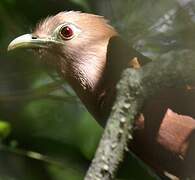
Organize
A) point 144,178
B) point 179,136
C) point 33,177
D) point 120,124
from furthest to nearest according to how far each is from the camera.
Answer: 1. point 33,177
2. point 144,178
3. point 179,136
4. point 120,124

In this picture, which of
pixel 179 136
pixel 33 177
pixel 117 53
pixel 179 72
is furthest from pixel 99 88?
pixel 179 72

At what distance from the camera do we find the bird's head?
15.9ft

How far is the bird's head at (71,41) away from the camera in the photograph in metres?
4.86

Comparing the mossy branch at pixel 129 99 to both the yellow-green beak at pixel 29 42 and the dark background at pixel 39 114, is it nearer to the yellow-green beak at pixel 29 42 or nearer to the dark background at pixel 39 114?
the dark background at pixel 39 114

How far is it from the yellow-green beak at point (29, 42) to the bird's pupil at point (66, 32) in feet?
0.35

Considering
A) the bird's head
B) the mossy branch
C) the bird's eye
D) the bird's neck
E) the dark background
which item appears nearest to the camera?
the mossy branch

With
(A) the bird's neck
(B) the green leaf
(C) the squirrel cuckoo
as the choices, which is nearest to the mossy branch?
(C) the squirrel cuckoo

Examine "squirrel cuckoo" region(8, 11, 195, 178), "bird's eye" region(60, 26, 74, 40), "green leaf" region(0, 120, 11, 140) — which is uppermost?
"bird's eye" region(60, 26, 74, 40)

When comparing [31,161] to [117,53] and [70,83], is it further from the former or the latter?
[117,53]

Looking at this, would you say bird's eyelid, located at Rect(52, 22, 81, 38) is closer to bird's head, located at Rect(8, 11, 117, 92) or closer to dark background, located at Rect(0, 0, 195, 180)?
bird's head, located at Rect(8, 11, 117, 92)

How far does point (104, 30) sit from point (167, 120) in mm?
768

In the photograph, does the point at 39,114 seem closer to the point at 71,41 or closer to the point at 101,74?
the point at 71,41

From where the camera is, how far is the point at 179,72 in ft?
11.0

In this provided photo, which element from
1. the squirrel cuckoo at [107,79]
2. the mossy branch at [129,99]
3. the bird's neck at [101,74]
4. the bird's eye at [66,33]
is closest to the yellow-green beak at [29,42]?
the squirrel cuckoo at [107,79]
